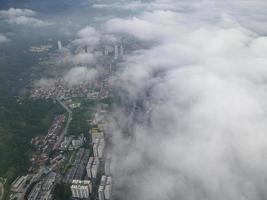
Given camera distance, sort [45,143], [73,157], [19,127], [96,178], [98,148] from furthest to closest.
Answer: [19,127], [45,143], [73,157], [98,148], [96,178]

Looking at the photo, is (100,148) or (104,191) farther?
(100,148)

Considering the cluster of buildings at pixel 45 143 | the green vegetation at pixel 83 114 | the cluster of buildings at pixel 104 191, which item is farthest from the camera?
the green vegetation at pixel 83 114

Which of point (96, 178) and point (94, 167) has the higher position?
point (94, 167)

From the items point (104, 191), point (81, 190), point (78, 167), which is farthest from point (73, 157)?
point (104, 191)

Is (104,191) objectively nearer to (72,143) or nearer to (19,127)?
(72,143)

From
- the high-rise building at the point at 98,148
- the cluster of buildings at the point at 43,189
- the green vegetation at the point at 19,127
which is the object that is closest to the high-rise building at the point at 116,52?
the green vegetation at the point at 19,127

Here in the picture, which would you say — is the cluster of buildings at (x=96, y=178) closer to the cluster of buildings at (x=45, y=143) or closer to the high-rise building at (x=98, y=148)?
the high-rise building at (x=98, y=148)

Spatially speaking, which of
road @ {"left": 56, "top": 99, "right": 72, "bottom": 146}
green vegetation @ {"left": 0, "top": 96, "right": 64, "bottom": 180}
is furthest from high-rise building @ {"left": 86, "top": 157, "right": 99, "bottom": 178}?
road @ {"left": 56, "top": 99, "right": 72, "bottom": 146}

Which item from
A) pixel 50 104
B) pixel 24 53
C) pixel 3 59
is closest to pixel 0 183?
pixel 50 104

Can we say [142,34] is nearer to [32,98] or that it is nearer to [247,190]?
[32,98]
